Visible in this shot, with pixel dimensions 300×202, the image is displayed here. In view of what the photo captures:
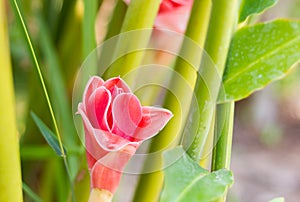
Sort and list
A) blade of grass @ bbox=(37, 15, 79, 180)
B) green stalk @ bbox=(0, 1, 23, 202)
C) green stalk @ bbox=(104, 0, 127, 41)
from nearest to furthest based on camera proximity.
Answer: green stalk @ bbox=(0, 1, 23, 202) < green stalk @ bbox=(104, 0, 127, 41) < blade of grass @ bbox=(37, 15, 79, 180)

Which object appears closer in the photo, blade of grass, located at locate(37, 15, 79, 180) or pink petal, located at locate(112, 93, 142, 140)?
pink petal, located at locate(112, 93, 142, 140)

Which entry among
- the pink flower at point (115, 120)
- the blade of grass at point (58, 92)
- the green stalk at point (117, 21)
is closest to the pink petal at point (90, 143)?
the pink flower at point (115, 120)

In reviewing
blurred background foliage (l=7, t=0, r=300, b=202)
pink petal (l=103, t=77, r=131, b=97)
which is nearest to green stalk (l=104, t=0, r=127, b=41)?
blurred background foliage (l=7, t=0, r=300, b=202)

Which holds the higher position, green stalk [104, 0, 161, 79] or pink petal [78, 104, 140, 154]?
green stalk [104, 0, 161, 79]

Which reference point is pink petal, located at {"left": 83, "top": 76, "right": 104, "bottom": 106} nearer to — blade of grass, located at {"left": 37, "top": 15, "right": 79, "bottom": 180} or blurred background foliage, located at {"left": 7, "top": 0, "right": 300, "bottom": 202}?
blurred background foliage, located at {"left": 7, "top": 0, "right": 300, "bottom": 202}

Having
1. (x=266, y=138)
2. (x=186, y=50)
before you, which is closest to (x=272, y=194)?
(x=266, y=138)

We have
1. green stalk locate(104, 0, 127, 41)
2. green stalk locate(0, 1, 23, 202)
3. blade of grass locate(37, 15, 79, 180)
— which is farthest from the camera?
blade of grass locate(37, 15, 79, 180)

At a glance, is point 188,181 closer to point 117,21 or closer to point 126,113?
point 126,113

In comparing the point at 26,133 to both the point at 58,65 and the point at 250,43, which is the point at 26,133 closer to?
the point at 58,65
